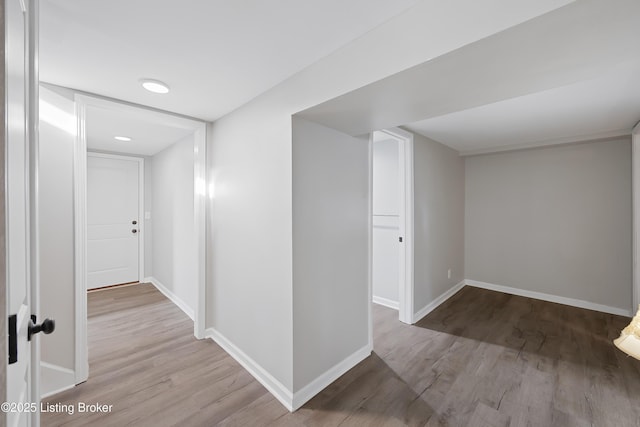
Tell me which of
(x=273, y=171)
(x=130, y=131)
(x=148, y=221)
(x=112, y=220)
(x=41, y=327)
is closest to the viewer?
(x=41, y=327)

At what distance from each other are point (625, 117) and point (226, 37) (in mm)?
3770

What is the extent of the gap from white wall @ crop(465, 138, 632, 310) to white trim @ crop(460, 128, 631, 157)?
10.1 inches

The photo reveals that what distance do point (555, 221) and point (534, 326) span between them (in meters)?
1.63

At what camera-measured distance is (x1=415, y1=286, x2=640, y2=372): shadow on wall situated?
2436 millimetres

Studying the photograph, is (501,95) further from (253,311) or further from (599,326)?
(599,326)

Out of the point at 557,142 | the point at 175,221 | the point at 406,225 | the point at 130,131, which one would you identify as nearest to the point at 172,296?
the point at 175,221

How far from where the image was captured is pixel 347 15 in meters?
1.21

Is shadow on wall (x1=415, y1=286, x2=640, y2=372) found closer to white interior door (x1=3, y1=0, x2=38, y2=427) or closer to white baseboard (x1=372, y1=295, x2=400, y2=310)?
white baseboard (x1=372, y1=295, x2=400, y2=310)

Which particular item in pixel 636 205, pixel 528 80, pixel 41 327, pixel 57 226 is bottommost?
pixel 41 327

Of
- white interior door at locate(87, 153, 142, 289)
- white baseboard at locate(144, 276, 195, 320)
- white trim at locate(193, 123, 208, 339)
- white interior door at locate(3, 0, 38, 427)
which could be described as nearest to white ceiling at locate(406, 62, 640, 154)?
white trim at locate(193, 123, 208, 339)

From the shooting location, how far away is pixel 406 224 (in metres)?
3.02

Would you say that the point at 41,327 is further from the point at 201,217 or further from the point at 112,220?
the point at 112,220

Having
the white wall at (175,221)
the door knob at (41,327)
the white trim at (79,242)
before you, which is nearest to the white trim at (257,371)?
the white wall at (175,221)

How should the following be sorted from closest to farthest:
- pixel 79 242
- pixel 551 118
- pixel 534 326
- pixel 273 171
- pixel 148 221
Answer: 1. pixel 273 171
2. pixel 79 242
3. pixel 551 118
4. pixel 534 326
5. pixel 148 221
